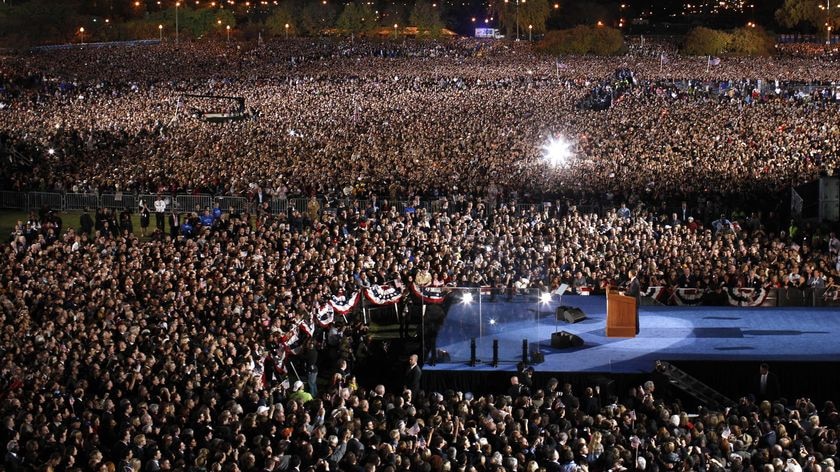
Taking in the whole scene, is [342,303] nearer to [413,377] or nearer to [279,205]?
[413,377]

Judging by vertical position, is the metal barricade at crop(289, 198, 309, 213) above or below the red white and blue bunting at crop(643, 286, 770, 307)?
above

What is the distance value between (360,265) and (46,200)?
14.4 metres

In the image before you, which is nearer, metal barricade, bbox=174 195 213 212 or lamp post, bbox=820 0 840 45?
metal barricade, bbox=174 195 213 212

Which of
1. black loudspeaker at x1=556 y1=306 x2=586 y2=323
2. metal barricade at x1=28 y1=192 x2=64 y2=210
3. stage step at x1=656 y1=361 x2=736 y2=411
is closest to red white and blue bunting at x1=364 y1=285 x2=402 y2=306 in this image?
black loudspeaker at x1=556 y1=306 x2=586 y2=323

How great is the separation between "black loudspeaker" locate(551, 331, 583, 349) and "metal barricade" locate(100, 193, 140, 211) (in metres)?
16.8

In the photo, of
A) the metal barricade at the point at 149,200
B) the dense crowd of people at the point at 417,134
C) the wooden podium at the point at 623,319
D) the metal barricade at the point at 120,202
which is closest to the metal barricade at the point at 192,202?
the metal barricade at the point at 149,200

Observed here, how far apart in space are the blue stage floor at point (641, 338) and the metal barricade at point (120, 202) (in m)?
15.5

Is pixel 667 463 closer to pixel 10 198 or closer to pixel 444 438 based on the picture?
pixel 444 438

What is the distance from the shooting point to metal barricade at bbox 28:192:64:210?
3306cm

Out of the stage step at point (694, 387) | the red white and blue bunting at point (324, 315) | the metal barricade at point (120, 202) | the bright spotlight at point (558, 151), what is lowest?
the stage step at point (694, 387)

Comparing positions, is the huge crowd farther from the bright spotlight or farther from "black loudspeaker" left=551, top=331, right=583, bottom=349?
"black loudspeaker" left=551, top=331, right=583, bottom=349

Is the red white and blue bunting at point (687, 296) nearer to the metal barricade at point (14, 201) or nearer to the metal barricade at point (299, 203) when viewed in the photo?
the metal barricade at point (299, 203)

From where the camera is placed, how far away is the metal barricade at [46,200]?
33.1m

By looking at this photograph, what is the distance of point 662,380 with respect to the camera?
1748 centimetres
